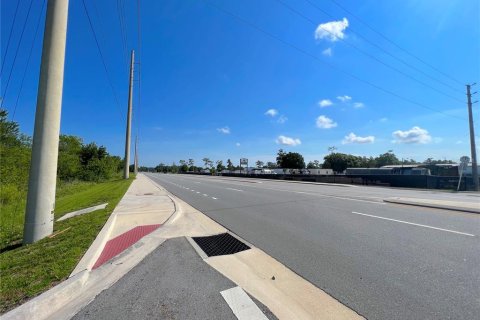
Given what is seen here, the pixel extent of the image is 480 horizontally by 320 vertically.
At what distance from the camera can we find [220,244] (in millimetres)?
6078

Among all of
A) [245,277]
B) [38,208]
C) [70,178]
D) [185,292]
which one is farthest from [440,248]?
[70,178]

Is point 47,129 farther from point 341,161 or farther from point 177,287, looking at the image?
point 341,161

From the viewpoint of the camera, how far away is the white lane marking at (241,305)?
10.1ft

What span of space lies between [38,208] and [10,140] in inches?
1775

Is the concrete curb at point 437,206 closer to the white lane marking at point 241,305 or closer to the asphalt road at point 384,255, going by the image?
the asphalt road at point 384,255

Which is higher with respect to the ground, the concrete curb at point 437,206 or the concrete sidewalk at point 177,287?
the concrete curb at point 437,206

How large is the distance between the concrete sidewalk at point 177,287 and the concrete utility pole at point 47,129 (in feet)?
5.68

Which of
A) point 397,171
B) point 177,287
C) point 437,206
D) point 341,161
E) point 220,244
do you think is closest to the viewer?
point 177,287

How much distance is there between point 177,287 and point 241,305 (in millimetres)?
1073

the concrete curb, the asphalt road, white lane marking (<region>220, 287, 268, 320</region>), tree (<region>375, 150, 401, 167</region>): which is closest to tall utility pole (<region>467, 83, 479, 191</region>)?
the concrete curb

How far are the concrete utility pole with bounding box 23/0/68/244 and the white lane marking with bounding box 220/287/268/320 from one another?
5.31 metres

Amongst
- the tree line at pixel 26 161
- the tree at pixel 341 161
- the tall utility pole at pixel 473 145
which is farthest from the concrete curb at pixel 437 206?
the tree at pixel 341 161

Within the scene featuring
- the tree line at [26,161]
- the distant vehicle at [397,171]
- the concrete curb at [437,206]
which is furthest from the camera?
the distant vehicle at [397,171]

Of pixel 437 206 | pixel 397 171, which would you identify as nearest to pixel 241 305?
pixel 437 206
